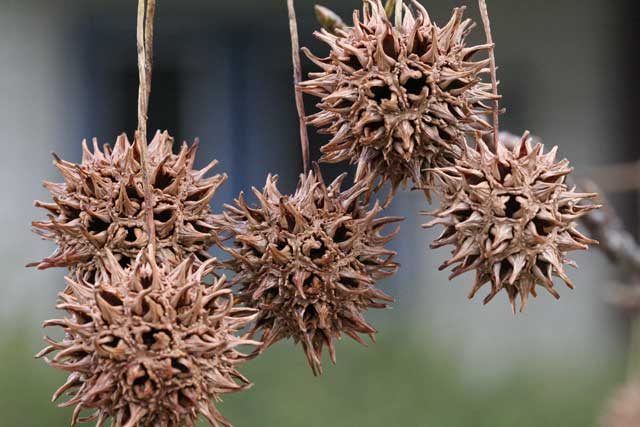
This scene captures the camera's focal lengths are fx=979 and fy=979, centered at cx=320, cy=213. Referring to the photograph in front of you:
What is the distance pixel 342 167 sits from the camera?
9836mm

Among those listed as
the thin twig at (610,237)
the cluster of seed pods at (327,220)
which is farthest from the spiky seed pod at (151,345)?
the thin twig at (610,237)

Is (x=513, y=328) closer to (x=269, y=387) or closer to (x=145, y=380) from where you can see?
(x=269, y=387)

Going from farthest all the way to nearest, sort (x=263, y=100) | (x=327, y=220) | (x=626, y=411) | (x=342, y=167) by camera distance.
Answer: (x=263, y=100) < (x=342, y=167) < (x=626, y=411) < (x=327, y=220)

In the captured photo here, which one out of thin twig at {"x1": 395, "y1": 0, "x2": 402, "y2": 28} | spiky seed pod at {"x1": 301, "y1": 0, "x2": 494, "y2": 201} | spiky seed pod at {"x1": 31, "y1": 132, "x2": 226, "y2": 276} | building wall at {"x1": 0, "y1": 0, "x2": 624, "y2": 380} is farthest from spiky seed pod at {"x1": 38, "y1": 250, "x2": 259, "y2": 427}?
building wall at {"x1": 0, "y1": 0, "x2": 624, "y2": 380}

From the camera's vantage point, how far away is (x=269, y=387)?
21.7 ft

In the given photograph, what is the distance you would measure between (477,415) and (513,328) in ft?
9.39

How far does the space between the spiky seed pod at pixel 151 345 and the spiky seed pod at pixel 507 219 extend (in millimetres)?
537

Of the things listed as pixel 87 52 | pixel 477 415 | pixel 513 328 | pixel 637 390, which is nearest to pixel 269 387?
pixel 477 415

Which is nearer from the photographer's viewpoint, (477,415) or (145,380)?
(145,380)

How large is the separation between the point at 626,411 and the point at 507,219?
2.41m

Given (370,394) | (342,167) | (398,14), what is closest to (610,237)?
(398,14)

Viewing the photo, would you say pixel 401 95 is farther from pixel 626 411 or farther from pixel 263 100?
pixel 263 100

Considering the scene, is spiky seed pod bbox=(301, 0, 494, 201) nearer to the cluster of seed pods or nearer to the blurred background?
the cluster of seed pods

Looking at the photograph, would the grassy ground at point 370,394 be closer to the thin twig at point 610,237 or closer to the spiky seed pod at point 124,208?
the thin twig at point 610,237
